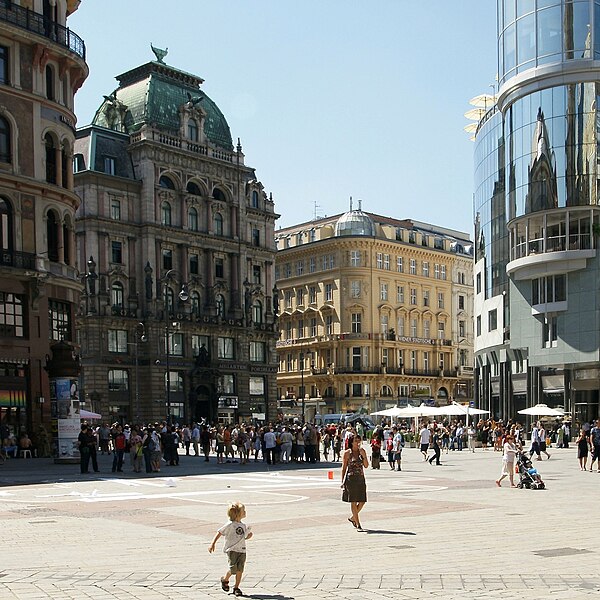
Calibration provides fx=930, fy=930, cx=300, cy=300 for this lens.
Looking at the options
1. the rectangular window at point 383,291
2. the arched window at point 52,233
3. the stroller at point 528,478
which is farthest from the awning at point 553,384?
the rectangular window at point 383,291

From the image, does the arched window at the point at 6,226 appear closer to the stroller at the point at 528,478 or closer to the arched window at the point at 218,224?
the stroller at the point at 528,478

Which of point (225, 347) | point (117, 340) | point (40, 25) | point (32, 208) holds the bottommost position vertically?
point (225, 347)

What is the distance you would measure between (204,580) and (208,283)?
71.1 metres

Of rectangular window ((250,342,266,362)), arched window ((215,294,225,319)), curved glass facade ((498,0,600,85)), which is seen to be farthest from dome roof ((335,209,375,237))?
curved glass facade ((498,0,600,85))

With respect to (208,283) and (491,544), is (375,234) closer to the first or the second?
(208,283)

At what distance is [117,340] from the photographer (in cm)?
7556

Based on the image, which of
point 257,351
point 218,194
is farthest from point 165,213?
point 257,351

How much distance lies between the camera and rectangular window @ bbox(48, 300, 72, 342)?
44219 mm

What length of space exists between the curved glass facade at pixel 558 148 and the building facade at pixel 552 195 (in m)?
0.06

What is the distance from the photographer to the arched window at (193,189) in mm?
82062

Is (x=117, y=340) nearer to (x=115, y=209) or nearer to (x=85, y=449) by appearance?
(x=115, y=209)

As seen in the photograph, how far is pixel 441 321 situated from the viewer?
4343 inches

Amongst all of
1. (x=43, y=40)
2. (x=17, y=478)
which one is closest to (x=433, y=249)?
(x=43, y=40)

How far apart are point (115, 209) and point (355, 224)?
3351 centimetres
